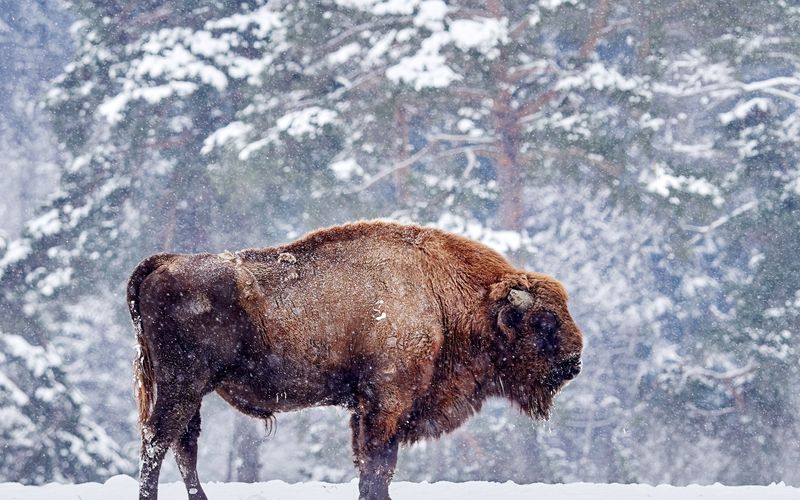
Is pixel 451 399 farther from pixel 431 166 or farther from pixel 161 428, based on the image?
pixel 431 166

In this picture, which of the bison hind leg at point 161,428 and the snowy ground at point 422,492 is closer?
the bison hind leg at point 161,428

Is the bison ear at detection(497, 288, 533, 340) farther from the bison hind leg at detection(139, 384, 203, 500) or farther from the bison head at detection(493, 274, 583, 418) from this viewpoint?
the bison hind leg at detection(139, 384, 203, 500)

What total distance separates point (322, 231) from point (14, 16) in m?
25.3

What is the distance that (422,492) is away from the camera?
7.45 metres

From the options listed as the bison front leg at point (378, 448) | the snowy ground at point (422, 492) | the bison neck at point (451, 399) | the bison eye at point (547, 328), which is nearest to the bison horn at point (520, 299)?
the bison eye at point (547, 328)

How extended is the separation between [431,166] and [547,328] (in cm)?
1181

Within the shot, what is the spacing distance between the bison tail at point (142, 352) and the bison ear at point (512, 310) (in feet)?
6.85

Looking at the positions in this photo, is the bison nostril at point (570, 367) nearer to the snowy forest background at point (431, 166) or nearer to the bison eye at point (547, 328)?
the bison eye at point (547, 328)

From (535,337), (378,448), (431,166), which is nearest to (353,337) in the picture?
(378,448)

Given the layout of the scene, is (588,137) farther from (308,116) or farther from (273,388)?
(273,388)

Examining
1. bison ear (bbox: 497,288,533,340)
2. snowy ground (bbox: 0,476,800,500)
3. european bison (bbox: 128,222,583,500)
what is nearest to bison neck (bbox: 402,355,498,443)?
european bison (bbox: 128,222,583,500)

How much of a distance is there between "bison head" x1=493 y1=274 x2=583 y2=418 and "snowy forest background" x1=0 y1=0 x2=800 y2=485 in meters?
8.36

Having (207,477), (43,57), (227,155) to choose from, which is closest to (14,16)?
(43,57)

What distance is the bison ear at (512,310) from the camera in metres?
6.33
